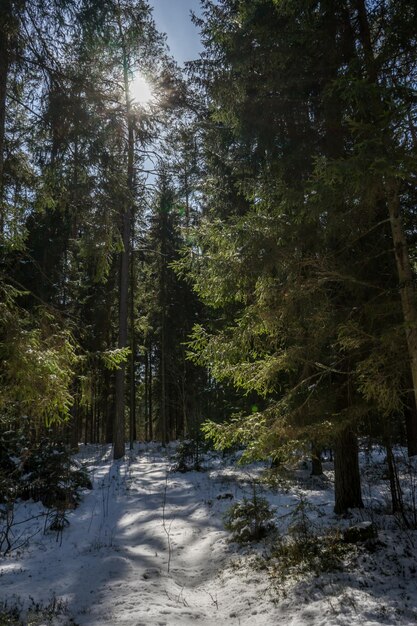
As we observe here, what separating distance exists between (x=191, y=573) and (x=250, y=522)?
53.1 inches

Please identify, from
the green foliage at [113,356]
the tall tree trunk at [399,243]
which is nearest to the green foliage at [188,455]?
the green foliage at [113,356]

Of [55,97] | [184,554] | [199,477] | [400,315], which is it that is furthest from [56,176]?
[199,477]

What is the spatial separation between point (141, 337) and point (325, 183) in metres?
23.5

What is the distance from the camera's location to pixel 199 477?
1357cm

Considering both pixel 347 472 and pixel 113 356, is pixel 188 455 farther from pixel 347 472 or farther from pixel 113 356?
pixel 113 356

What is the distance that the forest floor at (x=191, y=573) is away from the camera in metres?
4.78

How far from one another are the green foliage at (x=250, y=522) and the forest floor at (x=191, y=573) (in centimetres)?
23

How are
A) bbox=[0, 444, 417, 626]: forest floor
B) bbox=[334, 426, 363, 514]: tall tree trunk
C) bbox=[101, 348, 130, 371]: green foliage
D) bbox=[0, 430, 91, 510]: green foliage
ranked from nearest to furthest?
bbox=[0, 444, 417, 626]: forest floor → bbox=[101, 348, 130, 371]: green foliage → bbox=[334, 426, 363, 514]: tall tree trunk → bbox=[0, 430, 91, 510]: green foliage

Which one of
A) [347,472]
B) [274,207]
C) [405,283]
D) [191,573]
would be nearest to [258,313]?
[274,207]

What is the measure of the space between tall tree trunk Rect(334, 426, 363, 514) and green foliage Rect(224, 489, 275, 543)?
4.78 feet

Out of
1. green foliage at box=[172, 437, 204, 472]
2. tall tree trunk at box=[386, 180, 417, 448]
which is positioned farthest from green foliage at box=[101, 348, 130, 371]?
green foliage at box=[172, 437, 204, 472]

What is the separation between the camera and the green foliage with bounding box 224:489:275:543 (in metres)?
7.31

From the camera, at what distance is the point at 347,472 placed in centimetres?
784

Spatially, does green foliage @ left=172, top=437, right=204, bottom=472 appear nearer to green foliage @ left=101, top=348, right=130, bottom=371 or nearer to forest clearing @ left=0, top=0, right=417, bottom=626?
forest clearing @ left=0, top=0, right=417, bottom=626
